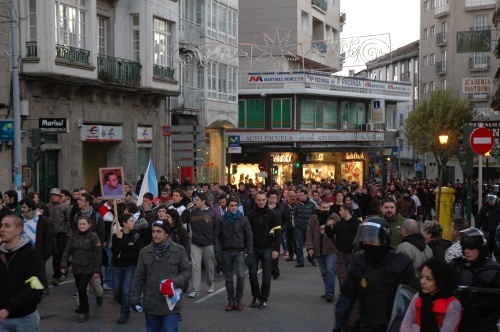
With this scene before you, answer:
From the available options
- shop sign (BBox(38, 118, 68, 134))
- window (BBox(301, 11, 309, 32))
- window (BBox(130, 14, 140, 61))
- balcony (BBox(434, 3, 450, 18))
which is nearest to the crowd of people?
shop sign (BBox(38, 118, 68, 134))

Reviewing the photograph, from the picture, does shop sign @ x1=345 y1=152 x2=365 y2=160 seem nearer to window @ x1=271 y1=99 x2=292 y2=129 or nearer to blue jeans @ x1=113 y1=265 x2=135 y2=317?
window @ x1=271 y1=99 x2=292 y2=129

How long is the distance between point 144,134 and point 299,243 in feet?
47.3

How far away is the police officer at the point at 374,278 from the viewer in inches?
262

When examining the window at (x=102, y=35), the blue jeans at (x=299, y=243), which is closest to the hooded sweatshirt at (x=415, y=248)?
the blue jeans at (x=299, y=243)

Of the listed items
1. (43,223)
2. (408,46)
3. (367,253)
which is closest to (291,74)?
(408,46)

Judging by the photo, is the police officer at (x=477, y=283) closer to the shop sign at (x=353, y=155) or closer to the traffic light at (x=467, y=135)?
the traffic light at (x=467, y=135)

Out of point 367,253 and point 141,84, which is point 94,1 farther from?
point 367,253

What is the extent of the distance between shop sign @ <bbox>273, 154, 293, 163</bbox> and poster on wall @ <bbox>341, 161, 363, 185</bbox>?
625 cm

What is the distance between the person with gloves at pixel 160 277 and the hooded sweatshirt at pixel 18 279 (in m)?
1.56

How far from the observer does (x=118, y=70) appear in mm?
28359

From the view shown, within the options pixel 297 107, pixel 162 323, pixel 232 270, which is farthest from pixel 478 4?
pixel 162 323

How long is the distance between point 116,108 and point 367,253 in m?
23.0

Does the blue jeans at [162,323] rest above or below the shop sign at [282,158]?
below

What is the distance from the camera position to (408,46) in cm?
7788
